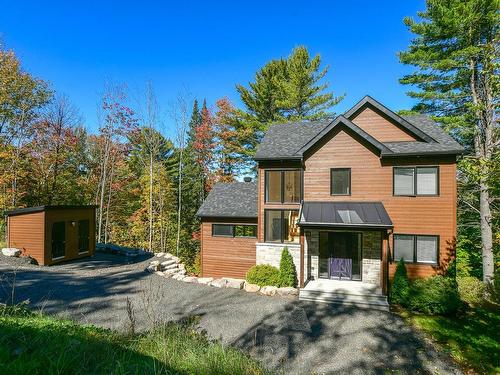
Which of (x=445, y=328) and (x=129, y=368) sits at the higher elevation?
(x=129, y=368)

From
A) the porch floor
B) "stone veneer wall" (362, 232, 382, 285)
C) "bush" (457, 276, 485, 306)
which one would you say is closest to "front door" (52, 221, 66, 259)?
the porch floor

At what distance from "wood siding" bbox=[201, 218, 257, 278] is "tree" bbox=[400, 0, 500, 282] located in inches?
531

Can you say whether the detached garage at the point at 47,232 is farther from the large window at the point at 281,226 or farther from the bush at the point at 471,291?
the bush at the point at 471,291

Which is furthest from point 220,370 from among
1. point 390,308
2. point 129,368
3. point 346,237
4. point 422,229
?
point 422,229

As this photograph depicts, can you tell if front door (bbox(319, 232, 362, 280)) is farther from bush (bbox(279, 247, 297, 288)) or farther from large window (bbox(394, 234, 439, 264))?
large window (bbox(394, 234, 439, 264))

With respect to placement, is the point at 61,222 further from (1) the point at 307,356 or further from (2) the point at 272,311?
(1) the point at 307,356

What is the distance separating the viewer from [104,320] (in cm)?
902

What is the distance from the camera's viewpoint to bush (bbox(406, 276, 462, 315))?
1091 cm

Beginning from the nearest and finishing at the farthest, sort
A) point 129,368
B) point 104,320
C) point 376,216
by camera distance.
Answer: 1. point 129,368
2. point 104,320
3. point 376,216

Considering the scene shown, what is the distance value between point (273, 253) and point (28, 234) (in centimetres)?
1418

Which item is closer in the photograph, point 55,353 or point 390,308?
point 55,353

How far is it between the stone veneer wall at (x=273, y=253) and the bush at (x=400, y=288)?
468 cm

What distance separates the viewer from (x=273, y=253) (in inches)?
603

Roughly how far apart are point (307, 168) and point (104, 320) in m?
11.6
